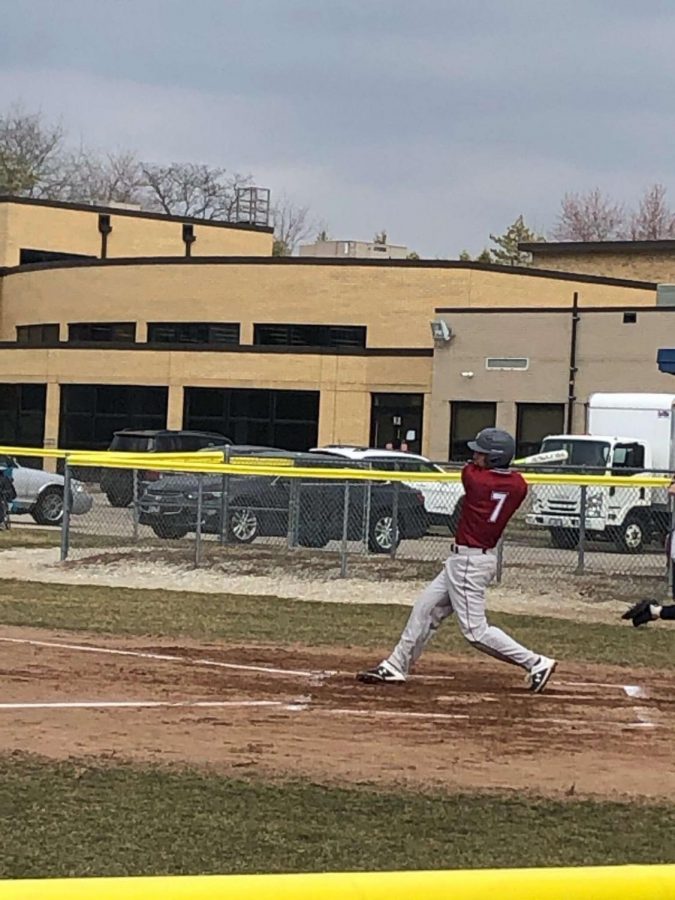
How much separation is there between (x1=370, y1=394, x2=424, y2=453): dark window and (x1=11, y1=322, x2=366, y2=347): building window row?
3185 mm

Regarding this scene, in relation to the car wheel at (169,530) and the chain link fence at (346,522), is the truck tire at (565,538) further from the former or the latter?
the car wheel at (169,530)

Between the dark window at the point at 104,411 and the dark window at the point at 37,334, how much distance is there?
358 centimetres

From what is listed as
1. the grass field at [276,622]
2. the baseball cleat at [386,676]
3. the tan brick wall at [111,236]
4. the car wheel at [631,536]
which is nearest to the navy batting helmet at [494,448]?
the baseball cleat at [386,676]

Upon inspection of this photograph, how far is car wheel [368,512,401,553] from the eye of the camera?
22.5 m

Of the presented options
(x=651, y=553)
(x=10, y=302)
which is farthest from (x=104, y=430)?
(x=651, y=553)

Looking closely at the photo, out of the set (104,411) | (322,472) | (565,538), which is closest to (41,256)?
(104,411)

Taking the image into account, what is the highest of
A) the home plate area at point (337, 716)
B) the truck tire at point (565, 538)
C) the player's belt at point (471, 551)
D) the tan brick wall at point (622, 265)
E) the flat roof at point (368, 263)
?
the tan brick wall at point (622, 265)

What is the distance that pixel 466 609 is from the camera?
1191 cm

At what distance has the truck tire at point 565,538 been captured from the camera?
21.6 m

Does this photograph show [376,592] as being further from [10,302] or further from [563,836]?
[10,302]

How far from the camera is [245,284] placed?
50094 millimetres

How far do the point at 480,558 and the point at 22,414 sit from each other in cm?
4091

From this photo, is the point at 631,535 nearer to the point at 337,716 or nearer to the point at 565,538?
the point at 565,538

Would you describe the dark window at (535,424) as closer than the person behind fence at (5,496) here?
No
